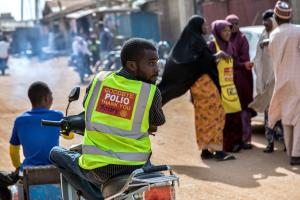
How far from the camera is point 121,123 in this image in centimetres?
337

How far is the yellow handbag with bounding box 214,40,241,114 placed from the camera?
7.61 metres

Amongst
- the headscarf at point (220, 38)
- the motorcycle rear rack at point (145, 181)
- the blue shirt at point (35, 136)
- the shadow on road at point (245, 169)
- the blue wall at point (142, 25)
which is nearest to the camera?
the motorcycle rear rack at point (145, 181)

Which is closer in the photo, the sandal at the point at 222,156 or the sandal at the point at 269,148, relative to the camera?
the sandal at the point at 222,156

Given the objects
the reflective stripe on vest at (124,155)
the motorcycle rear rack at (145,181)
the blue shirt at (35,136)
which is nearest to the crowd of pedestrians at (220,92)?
the blue shirt at (35,136)

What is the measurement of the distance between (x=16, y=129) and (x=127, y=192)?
67.6 inches

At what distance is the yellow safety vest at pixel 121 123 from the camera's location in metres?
3.37

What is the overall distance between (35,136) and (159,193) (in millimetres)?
1775

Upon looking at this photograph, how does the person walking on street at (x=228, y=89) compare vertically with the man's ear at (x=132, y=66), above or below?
below

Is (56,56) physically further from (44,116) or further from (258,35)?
(44,116)

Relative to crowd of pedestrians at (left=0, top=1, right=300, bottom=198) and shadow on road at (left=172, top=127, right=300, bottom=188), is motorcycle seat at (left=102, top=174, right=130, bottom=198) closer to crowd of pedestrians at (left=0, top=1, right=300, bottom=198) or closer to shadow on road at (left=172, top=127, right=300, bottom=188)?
crowd of pedestrians at (left=0, top=1, right=300, bottom=198)

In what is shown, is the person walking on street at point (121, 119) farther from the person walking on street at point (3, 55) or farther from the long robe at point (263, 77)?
the person walking on street at point (3, 55)

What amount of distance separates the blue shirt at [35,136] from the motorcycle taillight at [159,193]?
1677 millimetres

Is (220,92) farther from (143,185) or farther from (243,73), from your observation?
(143,185)

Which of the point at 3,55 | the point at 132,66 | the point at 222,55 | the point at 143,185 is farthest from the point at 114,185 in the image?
the point at 3,55
